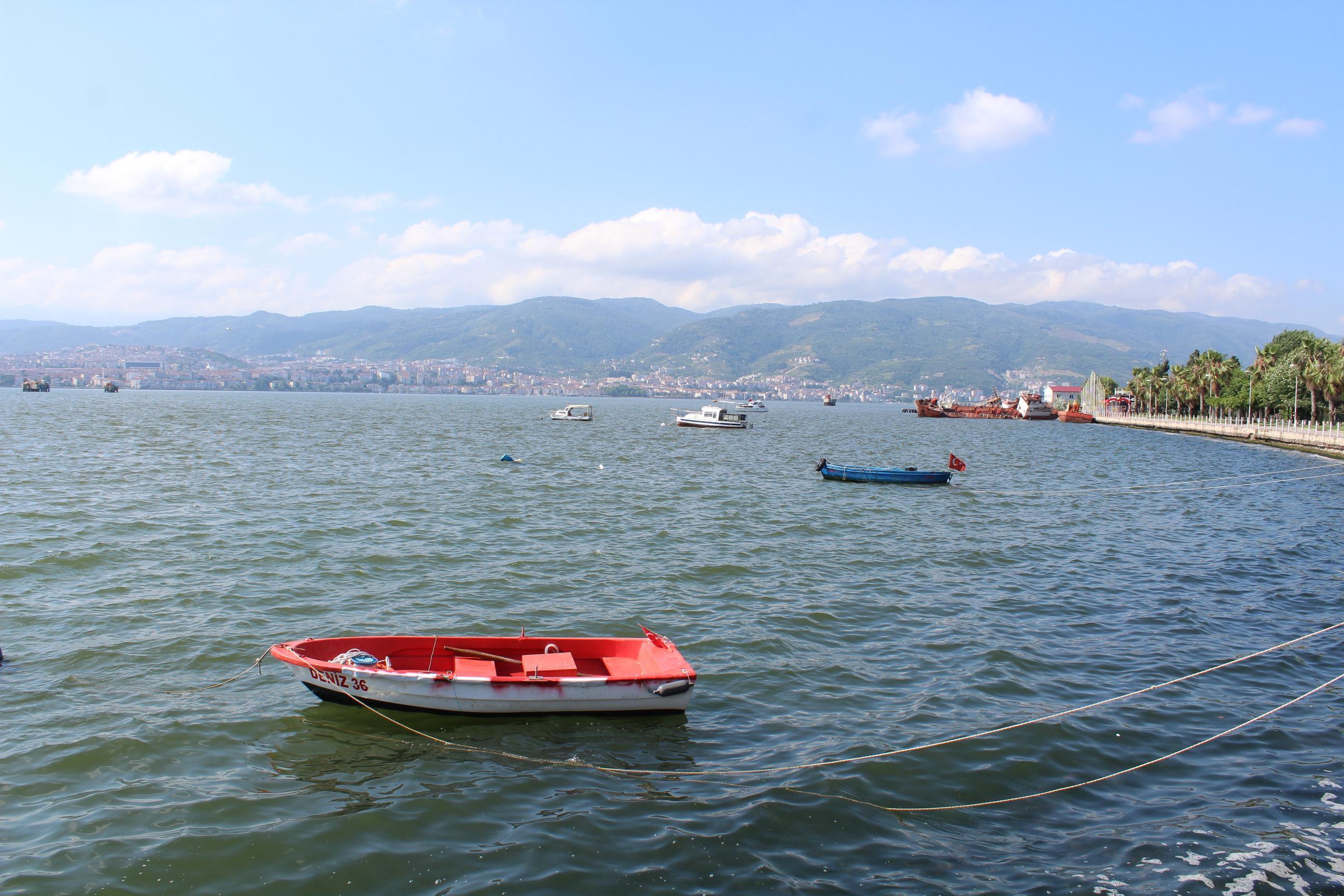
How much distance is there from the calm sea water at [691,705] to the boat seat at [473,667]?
82 centimetres

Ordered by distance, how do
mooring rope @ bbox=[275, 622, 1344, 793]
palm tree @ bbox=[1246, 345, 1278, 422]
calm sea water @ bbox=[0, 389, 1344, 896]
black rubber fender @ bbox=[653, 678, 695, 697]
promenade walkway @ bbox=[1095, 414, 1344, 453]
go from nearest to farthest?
calm sea water @ bbox=[0, 389, 1344, 896] < mooring rope @ bbox=[275, 622, 1344, 793] < black rubber fender @ bbox=[653, 678, 695, 697] < promenade walkway @ bbox=[1095, 414, 1344, 453] < palm tree @ bbox=[1246, 345, 1278, 422]

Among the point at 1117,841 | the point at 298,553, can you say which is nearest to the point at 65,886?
the point at 1117,841

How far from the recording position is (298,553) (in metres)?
24.1

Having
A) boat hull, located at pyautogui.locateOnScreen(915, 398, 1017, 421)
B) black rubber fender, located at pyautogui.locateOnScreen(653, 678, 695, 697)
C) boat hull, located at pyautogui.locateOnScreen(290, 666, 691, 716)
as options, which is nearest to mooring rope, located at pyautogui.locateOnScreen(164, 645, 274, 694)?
boat hull, located at pyautogui.locateOnScreen(290, 666, 691, 716)

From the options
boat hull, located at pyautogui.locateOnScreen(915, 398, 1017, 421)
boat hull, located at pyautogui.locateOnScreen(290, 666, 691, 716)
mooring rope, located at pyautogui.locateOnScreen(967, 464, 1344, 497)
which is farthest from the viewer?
boat hull, located at pyautogui.locateOnScreen(915, 398, 1017, 421)

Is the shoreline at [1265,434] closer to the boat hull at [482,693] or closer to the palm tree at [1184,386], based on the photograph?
the palm tree at [1184,386]

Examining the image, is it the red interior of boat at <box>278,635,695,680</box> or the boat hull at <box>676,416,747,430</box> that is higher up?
the boat hull at <box>676,416,747,430</box>

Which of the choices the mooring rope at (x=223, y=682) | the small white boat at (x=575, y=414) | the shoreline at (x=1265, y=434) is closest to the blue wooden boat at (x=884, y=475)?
the mooring rope at (x=223, y=682)

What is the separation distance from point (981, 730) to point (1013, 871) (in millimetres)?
4061

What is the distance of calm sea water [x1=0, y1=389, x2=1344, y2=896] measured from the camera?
940 cm

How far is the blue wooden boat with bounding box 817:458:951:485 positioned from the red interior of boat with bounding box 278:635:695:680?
116 ft

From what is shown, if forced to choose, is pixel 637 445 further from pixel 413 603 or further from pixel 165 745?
pixel 165 745

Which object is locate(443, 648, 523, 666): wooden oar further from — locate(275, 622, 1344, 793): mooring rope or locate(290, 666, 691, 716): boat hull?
locate(275, 622, 1344, 793): mooring rope

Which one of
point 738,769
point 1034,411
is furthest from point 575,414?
point 738,769
